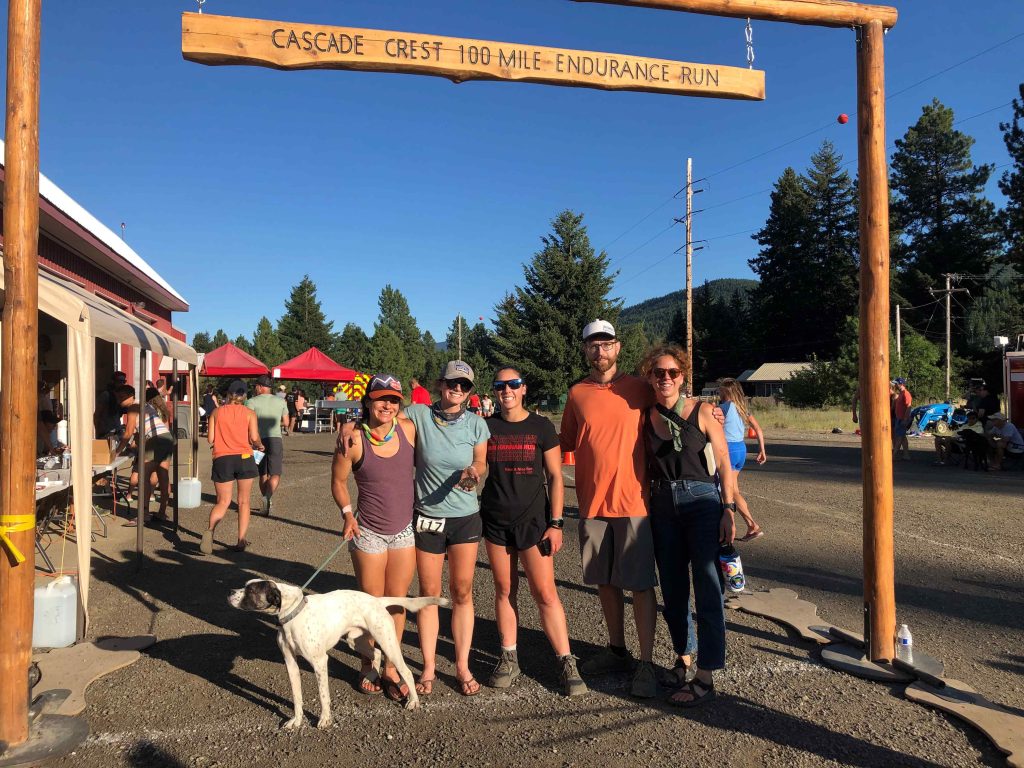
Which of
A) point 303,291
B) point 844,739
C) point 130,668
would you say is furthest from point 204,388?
point 844,739

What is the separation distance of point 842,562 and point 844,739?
374 cm

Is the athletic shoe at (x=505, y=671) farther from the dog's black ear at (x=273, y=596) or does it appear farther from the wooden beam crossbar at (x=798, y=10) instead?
the wooden beam crossbar at (x=798, y=10)

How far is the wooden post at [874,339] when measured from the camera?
4.18m

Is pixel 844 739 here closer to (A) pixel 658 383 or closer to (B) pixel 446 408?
(A) pixel 658 383

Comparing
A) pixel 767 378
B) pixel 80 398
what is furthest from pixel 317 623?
pixel 767 378

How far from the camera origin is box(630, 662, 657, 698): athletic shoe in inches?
145

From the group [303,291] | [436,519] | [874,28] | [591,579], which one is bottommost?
[591,579]

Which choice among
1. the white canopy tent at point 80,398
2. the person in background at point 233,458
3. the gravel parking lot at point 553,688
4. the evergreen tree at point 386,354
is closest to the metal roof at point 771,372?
the evergreen tree at point 386,354

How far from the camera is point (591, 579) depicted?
3.92 metres

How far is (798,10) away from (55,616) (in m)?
6.10

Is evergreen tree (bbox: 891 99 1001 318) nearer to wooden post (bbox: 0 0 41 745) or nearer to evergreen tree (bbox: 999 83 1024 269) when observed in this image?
evergreen tree (bbox: 999 83 1024 269)

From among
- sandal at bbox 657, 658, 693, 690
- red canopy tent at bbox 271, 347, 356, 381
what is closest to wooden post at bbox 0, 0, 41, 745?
sandal at bbox 657, 658, 693, 690

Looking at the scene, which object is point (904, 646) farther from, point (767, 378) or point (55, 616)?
point (767, 378)

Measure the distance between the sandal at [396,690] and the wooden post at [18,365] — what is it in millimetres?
1731
